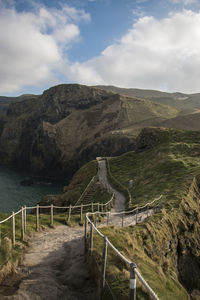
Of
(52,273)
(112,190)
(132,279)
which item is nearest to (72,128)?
(112,190)

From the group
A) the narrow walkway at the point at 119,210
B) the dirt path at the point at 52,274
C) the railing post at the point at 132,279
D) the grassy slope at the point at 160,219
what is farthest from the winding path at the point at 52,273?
the narrow walkway at the point at 119,210

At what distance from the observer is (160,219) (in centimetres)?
2028

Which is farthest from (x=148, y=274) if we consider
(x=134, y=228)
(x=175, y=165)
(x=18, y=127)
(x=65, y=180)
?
(x=18, y=127)

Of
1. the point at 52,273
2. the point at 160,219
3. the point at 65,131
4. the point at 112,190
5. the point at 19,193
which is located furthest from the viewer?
the point at 65,131

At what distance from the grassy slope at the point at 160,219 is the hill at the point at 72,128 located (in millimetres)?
43318

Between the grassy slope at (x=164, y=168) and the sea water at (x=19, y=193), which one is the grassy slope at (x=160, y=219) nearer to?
the grassy slope at (x=164, y=168)

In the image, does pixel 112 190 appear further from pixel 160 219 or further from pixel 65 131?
pixel 65 131

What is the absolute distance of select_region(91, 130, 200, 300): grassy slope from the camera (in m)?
10.0

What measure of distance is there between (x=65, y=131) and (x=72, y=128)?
212 inches

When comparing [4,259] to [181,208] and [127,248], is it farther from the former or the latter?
[181,208]

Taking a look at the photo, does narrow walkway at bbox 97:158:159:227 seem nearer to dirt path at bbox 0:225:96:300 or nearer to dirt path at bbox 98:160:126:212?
dirt path at bbox 98:160:126:212

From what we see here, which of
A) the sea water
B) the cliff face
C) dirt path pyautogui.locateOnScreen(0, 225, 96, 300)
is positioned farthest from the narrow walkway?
the cliff face

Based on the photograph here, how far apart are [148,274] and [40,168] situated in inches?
4901

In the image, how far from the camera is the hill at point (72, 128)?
384 feet
